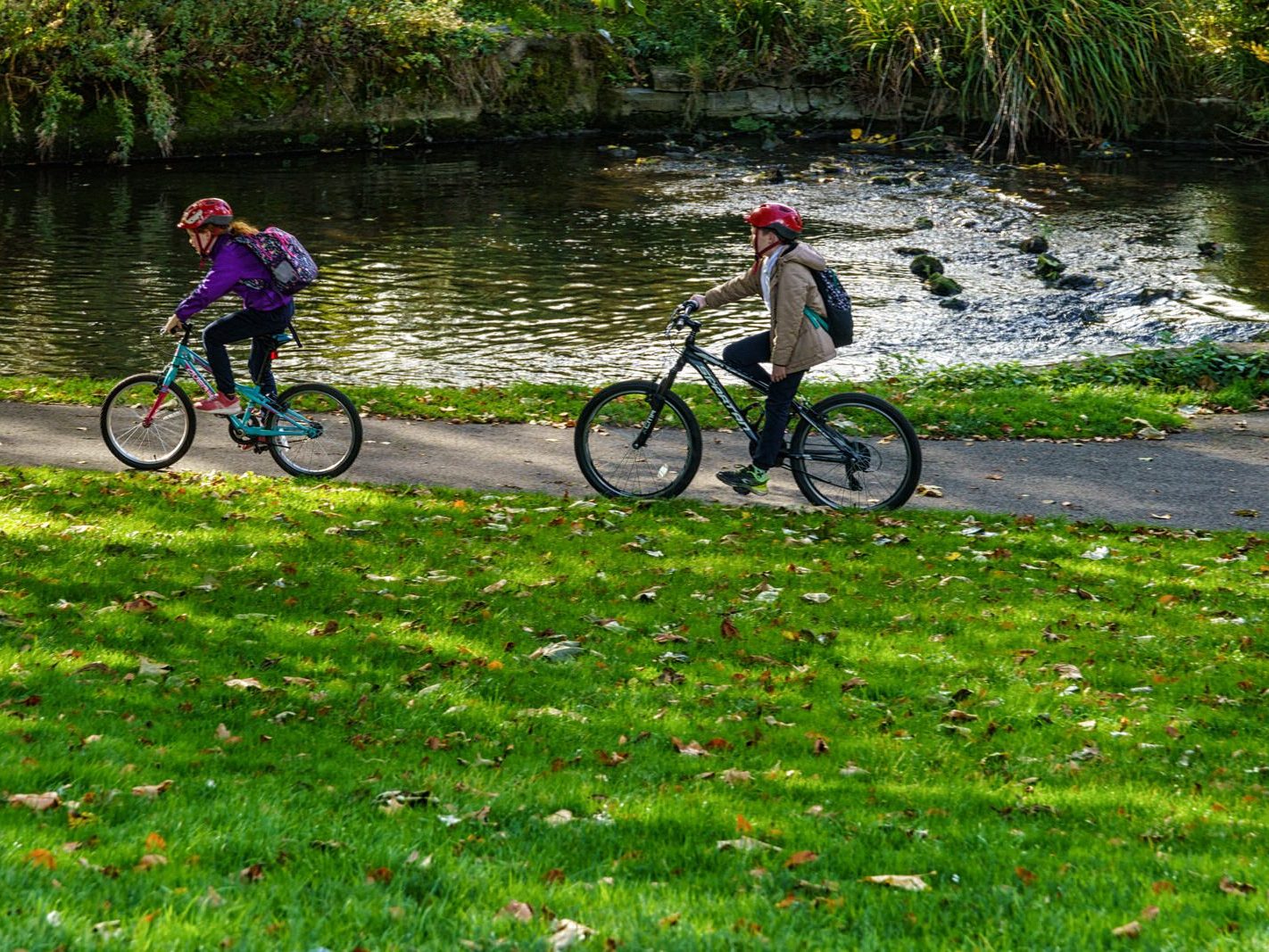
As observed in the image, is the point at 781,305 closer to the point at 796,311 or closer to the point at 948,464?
the point at 796,311

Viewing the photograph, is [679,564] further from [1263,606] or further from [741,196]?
[741,196]

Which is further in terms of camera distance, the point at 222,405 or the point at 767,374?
the point at 222,405

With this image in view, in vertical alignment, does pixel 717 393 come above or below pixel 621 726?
above

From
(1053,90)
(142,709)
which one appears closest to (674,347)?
(142,709)

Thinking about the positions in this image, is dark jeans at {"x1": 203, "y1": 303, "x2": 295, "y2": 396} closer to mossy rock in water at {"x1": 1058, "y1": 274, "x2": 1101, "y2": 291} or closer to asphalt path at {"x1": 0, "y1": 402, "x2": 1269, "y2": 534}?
asphalt path at {"x1": 0, "y1": 402, "x2": 1269, "y2": 534}

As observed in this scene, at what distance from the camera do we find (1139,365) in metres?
14.7

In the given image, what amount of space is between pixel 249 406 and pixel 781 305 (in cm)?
431

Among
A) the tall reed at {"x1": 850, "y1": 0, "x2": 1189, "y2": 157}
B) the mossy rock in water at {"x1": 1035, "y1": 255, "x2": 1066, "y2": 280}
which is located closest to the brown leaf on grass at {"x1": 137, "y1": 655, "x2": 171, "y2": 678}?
the mossy rock in water at {"x1": 1035, "y1": 255, "x2": 1066, "y2": 280}

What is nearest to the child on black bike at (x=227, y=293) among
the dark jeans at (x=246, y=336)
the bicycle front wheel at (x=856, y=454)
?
the dark jeans at (x=246, y=336)

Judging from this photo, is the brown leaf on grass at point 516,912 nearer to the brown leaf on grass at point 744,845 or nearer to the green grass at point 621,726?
the green grass at point 621,726

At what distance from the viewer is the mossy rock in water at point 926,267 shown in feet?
69.2

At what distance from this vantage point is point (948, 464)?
1170 cm

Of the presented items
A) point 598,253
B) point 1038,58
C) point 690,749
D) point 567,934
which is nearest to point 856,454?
point 690,749

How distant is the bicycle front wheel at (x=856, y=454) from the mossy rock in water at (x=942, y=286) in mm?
10516
